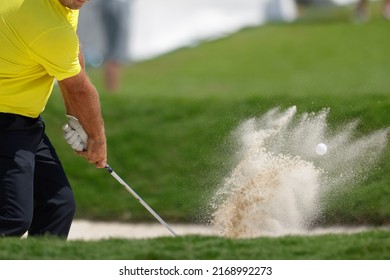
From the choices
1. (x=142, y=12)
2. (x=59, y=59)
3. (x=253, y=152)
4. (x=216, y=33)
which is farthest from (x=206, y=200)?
(x=216, y=33)

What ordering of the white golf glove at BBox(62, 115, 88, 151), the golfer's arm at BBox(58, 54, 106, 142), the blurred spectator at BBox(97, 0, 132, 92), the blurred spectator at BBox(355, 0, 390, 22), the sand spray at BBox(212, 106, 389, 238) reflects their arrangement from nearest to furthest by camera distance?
1. the golfer's arm at BBox(58, 54, 106, 142)
2. the white golf glove at BBox(62, 115, 88, 151)
3. the sand spray at BBox(212, 106, 389, 238)
4. the blurred spectator at BBox(97, 0, 132, 92)
5. the blurred spectator at BBox(355, 0, 390, 22)

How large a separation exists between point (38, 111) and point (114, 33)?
20.7 feet

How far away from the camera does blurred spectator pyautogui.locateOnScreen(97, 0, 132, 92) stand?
11.4 meters

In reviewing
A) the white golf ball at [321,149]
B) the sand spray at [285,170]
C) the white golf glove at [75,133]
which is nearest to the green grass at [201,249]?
the white golf glove at [75,133]

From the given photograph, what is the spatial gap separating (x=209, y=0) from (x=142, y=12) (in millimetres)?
1338

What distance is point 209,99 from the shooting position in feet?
28.6

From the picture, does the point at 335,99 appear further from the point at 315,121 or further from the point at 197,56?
the point at 197,56

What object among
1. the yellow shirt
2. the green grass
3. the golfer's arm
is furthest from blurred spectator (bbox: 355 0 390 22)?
the green grass

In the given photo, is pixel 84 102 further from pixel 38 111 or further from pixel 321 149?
pixel 321 149

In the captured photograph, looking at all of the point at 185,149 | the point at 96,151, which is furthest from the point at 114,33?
the point at 96,151

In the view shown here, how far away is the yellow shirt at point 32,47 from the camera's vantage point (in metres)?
4.73

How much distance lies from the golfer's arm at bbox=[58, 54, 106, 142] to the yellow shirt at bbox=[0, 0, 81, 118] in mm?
76

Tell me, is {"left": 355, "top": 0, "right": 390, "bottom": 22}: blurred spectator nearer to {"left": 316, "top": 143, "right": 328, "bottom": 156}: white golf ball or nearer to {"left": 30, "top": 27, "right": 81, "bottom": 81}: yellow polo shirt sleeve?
{"left": 316, "top": 143, "right": 328, "bottom": 156}: white golf ball

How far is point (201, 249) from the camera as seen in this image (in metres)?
4.48
